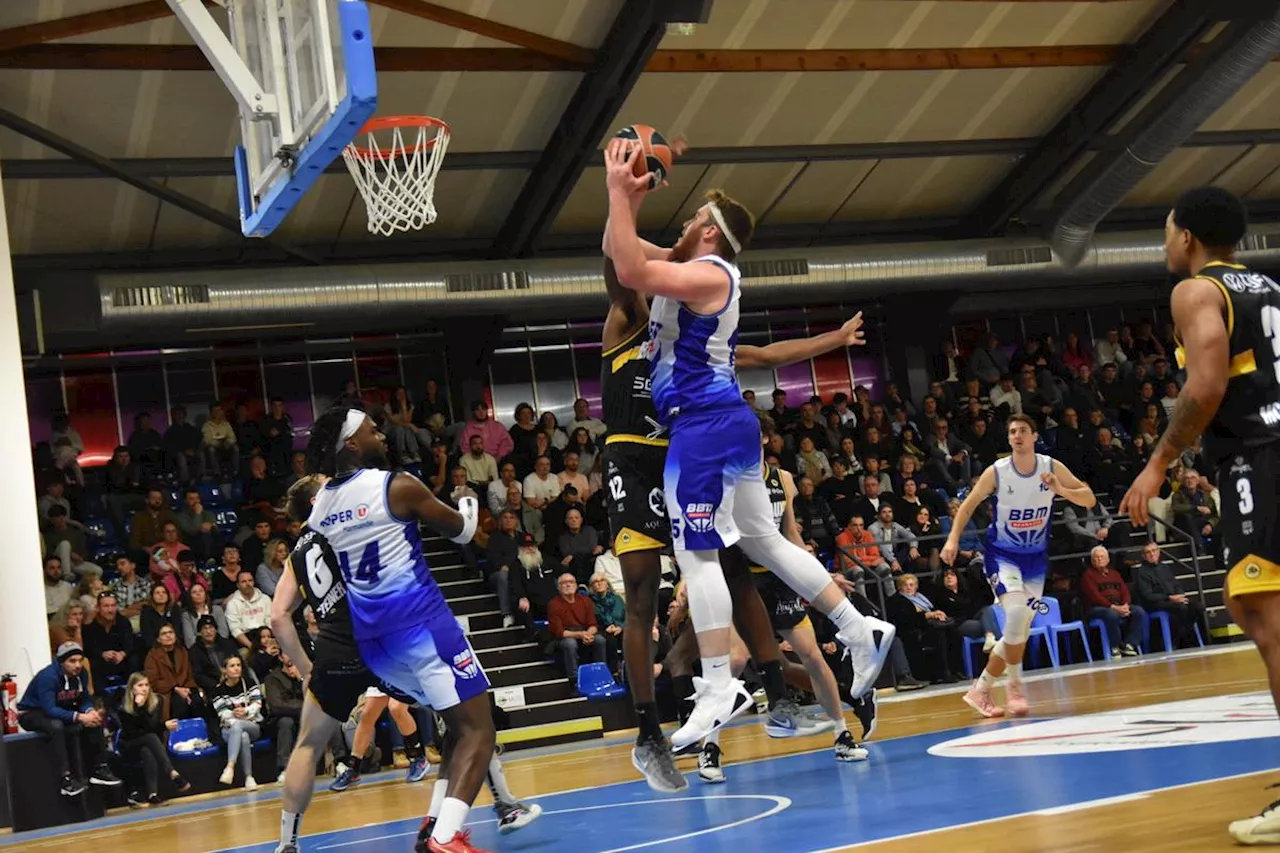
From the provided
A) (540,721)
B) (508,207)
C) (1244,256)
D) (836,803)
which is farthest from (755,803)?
(1244,256)

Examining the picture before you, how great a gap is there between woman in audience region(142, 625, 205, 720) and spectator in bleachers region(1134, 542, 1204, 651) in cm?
1089

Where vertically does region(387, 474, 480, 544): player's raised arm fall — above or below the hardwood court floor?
above

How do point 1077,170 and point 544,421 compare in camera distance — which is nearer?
point 544,421

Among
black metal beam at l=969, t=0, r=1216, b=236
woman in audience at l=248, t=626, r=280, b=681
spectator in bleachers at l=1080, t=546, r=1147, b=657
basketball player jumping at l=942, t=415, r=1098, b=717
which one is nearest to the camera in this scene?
basketball player jumping at l=942, t=415, r=1098, b=717

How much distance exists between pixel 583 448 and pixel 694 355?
13.7 meters

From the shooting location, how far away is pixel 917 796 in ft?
17.6

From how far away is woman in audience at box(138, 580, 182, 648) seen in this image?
46.8 ft

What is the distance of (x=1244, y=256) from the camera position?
2303 cm

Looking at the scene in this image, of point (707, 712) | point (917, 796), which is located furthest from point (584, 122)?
point (917, 796)

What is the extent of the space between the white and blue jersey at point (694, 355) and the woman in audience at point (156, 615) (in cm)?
985

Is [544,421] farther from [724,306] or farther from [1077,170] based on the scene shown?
[724,306]

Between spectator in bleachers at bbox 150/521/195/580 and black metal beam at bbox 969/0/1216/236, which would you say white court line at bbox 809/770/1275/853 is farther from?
black metal beam at bbox 969/0/1216/236

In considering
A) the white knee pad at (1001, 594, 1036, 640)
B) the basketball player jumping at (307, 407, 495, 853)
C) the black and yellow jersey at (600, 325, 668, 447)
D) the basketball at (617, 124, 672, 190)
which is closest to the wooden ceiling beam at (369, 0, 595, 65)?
the white knee pad at (1001, 594, 1036, 640)

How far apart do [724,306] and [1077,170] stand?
56.8 ft
